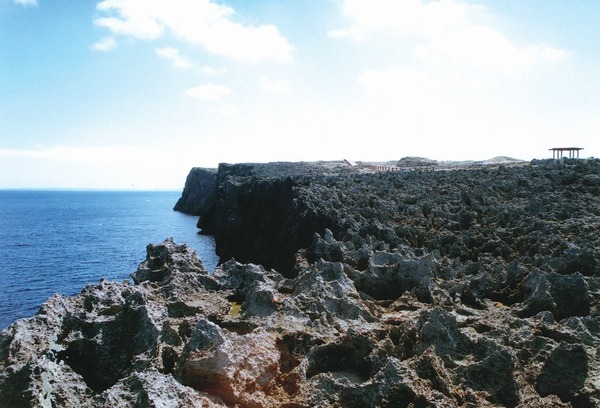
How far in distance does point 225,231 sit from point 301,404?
60928 millimetres

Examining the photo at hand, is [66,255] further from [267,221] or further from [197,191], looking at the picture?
[197,191]

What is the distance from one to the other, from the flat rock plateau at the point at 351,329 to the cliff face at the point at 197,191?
11766 cm

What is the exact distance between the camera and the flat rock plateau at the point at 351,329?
7840mm

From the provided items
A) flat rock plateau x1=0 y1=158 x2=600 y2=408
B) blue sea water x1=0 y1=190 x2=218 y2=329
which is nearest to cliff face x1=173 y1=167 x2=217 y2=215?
blue sea water x1=0 y1=190 x2=218 y2=329

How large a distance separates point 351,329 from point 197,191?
143153 mm

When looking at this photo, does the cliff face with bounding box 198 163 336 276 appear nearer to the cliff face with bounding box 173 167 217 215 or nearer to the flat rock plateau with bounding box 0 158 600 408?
the flat rock plateau with bounding box 0 158 600 408

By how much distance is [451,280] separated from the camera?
49.1ft

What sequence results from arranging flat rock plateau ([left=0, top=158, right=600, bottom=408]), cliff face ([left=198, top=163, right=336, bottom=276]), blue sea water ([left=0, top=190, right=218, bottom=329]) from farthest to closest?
blue sea water ([left=0, top=190, right=218, bottom=329]) → cliff face ([left=198, top=163, right=336, bottom=276]) → flat rock plateau ([left=0, top=158, right=600, bottom=408])

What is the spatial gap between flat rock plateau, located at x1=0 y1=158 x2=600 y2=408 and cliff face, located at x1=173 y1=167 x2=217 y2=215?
118m

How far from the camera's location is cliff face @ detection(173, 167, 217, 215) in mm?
137875

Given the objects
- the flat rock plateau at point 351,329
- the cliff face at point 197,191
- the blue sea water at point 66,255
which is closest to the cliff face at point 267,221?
the blue sea water at point 66,255

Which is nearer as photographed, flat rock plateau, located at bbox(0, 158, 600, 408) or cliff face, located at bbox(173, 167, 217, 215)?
flat rock plateau, located at bbox(0, 158, 600, 408)

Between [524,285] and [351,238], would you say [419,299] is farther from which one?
[351,238]

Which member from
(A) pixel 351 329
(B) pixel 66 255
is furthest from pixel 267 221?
(A) pixel 351 329
